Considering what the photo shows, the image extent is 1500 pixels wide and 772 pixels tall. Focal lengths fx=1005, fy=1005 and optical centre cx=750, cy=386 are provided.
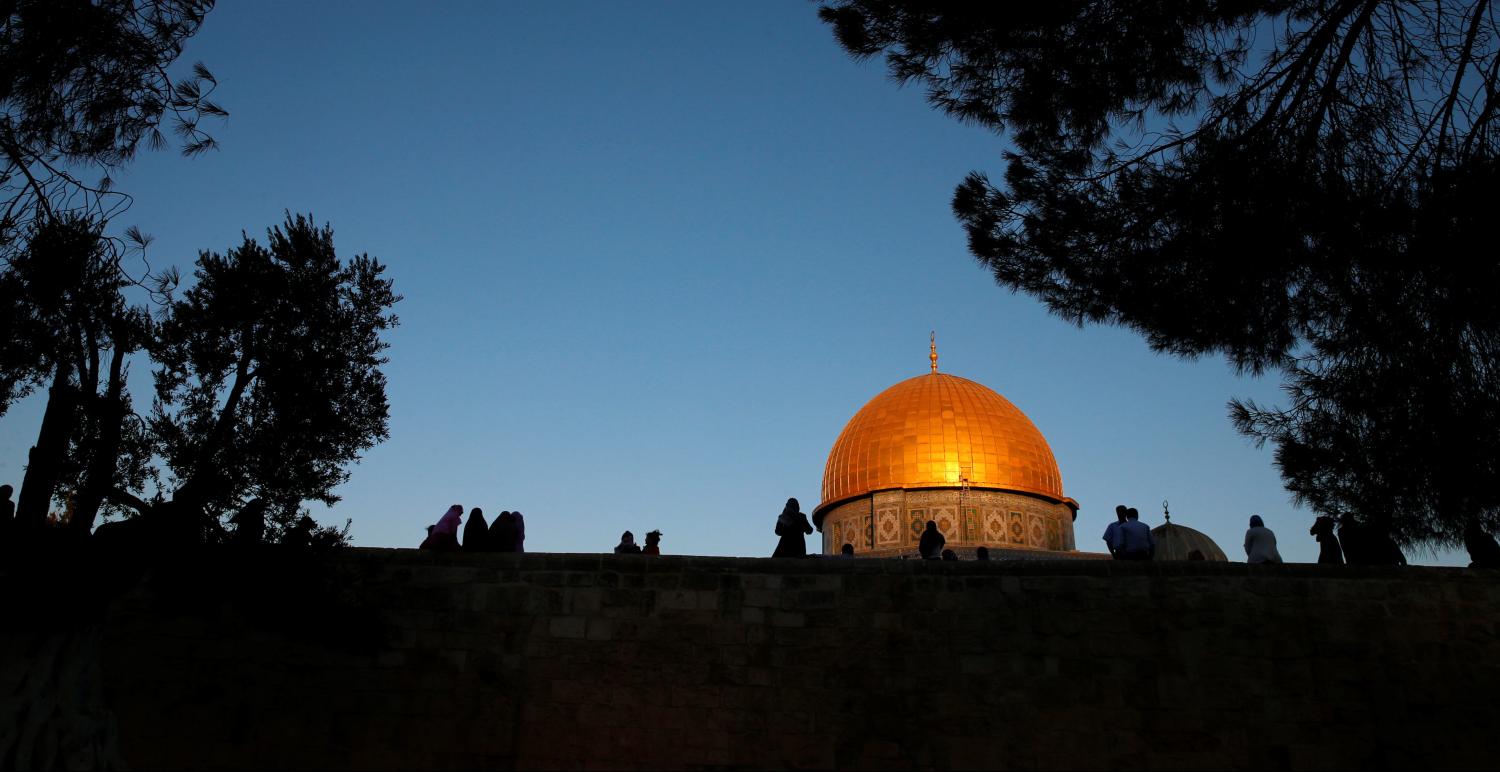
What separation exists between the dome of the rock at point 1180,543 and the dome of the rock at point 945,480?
1.67 m

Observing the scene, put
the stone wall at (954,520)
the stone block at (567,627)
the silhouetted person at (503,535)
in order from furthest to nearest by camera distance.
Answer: the stone wall at (954,520)
the silhouetted person at (503,535)
the stone block at (567,627)

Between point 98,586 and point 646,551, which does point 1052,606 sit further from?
point 98,586

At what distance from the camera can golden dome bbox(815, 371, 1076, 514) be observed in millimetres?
18984

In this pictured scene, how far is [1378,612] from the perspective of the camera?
7234mm

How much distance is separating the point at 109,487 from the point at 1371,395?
791 cm

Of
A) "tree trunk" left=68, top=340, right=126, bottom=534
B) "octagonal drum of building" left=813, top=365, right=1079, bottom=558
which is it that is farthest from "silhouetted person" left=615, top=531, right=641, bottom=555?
"octagonal drum of building" left=813, top=365, right=1079, bottom=558

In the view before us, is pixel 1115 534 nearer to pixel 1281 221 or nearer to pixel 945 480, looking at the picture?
pixel 1281 221

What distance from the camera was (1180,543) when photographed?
19500mm

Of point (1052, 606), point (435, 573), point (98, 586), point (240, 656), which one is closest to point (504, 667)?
point (435, 573)

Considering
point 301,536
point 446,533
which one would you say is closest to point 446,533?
point 446,533

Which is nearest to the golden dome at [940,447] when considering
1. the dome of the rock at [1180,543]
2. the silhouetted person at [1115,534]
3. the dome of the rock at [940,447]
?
the dome of the rock at [940,447]

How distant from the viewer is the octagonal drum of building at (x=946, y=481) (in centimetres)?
1852

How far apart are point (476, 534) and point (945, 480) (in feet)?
39.9

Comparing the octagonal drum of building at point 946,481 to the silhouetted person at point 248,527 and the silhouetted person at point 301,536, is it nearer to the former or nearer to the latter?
the silhouetted person at point 301,536
